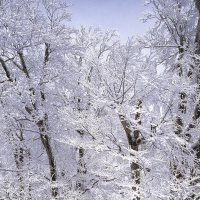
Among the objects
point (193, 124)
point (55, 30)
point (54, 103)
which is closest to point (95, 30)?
point (55, 30)

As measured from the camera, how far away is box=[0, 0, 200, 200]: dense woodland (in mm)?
4727

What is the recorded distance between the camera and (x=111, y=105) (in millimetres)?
5129

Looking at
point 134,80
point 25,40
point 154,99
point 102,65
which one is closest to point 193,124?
point 154,99

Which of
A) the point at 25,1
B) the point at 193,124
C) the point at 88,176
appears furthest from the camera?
the point at 88,176

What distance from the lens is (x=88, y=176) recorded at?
25.5 feet

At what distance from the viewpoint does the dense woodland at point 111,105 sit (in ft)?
15.5

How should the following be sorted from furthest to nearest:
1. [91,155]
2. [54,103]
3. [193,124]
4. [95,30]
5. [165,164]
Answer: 1. [95,30]
2. [91,155]
3. [54,103]
4. [165,164]
5. [193,124]

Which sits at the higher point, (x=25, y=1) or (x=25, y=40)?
(x=25, y=1)

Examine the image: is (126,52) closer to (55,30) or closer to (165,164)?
(165,164)

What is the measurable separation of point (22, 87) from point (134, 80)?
334 cm

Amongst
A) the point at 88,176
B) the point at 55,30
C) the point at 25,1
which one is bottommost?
the point at 88,176

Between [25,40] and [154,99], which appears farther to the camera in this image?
[25,40]

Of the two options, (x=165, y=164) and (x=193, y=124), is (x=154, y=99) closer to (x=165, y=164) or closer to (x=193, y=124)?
(x=193, y=124)

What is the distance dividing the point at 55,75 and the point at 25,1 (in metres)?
2.60
